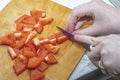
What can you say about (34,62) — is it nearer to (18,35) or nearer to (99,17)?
(18,35)

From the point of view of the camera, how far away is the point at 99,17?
3.33 ft

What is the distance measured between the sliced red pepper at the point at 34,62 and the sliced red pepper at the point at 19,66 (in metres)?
0.03

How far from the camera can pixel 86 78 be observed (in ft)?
3.38

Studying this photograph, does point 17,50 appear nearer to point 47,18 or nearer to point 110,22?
point 47,18

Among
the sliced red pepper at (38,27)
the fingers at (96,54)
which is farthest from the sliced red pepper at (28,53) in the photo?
the fingers at (96,54)

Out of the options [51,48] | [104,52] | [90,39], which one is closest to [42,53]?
[51,48]

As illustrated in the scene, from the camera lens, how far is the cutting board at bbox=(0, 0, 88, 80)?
105 cm

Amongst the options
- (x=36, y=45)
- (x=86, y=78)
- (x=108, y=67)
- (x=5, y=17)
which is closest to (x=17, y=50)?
(x=36, y=45)

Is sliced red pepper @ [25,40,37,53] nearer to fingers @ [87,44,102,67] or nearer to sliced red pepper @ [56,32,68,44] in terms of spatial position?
sliced red pepper @ [56,32,68,44]

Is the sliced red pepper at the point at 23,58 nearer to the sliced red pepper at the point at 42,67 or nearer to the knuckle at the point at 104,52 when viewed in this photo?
the sliced red pepper at the point at 42,67

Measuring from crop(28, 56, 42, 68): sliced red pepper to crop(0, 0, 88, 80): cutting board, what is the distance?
35 mm

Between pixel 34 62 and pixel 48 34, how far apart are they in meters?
0.17

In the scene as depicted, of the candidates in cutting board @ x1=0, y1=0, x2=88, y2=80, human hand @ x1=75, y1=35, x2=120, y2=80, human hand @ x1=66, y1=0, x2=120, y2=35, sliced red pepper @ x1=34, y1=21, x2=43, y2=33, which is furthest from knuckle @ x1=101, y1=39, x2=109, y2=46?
sliced red pepper @ x1=34, y1=21, x2=43, y2=33

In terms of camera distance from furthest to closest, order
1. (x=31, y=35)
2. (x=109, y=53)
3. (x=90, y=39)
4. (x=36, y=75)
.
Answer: (x=31, y=35) < (x=36, y=75) < (x=90, y=39) < (x=109, y=53)
